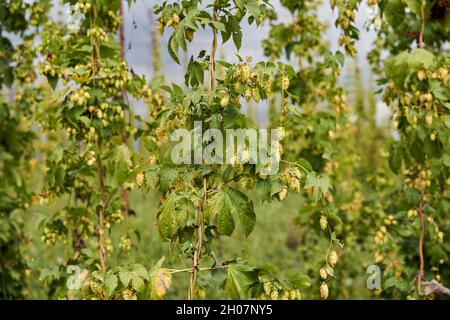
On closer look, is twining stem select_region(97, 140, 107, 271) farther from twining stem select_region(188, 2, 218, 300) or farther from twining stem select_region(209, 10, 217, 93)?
twining stem select_region(209, 10, 217, 93)

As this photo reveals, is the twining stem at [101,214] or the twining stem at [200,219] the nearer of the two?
the twining stem at [200,219]

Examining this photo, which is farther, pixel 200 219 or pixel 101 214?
pixel 101 214

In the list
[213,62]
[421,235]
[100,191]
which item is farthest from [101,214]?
[421,235]

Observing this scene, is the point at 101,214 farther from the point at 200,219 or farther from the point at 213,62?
the point at 213,62

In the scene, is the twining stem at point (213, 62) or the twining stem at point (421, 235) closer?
the twining stem at point (213, 62)

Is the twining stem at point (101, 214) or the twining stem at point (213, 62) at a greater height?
the twining stem at point (213, 62)

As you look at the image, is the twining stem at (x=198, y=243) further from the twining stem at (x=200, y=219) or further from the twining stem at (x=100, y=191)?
the twining stem at (x=100, y=191)

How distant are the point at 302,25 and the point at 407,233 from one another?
6.90 ft

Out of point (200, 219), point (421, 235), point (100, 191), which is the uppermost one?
point (100, 191)

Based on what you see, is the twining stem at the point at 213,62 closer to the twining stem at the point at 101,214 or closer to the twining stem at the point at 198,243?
the twining stem at the point at 198,243

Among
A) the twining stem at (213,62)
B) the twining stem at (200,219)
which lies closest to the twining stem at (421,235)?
the twining stem at (200,219)

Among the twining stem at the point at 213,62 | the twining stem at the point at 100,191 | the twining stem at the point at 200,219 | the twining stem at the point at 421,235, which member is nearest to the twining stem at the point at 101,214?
the twining stem at the point at 100,191

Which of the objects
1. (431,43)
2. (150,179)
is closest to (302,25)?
(431,43)

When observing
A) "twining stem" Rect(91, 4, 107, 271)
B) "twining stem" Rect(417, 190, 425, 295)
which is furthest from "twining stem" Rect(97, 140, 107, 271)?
"twining stem" Rect(417, 190, 425, 295)
